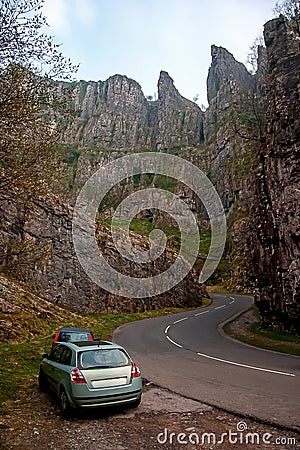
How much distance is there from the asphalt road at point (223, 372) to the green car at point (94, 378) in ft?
6.67

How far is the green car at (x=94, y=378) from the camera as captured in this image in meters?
7.83

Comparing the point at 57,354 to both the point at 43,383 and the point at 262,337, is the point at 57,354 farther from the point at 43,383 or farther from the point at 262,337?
the point at 262,337

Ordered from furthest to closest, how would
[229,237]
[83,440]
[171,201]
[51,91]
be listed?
1. [171,201]
2. [229,237]
3. [51,91]
4. [83,440]

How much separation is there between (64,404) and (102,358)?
1.16m

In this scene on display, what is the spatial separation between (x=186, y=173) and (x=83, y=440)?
101585 millimetres

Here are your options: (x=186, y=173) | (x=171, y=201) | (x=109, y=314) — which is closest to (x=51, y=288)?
(x=109, y=314)

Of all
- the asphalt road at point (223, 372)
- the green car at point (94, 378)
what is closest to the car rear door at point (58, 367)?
the green car at point (94, 378)

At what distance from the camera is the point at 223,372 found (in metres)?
12.6

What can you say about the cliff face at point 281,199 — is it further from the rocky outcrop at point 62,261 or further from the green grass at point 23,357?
the rocky outcrop at point 62,261

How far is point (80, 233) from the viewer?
36.7 m

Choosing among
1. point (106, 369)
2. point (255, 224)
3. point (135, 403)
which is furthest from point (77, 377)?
point (255, 224)

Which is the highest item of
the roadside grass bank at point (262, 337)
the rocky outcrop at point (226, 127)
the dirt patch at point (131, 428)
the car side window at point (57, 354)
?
the rocky outcrop at point (226, 127)

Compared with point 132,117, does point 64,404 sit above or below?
below

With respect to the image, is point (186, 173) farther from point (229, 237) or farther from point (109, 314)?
point (109, 314)
